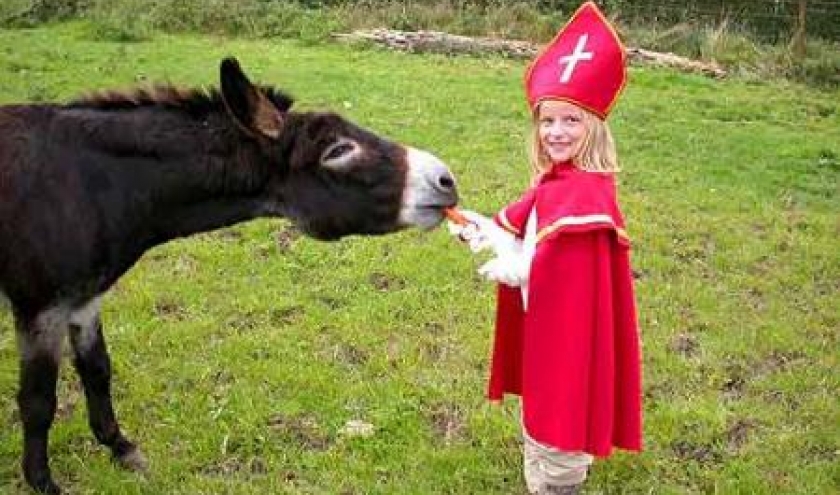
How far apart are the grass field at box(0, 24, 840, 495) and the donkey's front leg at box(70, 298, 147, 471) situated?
0.11 meters

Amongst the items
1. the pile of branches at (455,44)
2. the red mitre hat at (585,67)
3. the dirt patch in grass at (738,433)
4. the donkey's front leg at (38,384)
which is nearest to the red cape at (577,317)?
the red mitre hat at (585,67)

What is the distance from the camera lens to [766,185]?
942cm

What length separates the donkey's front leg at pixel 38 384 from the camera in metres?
4.03

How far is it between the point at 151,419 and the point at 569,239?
2539 mm

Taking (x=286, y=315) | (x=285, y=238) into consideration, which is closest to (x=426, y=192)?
(x=286, y=315)

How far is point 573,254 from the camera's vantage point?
353cm

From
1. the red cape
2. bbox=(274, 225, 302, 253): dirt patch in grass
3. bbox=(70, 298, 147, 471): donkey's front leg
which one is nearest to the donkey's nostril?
the red cape

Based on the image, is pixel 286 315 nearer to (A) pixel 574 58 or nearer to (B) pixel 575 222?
(B) pixel 575 222

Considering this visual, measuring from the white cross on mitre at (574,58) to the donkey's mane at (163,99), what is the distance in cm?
109

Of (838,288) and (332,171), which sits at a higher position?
(332,171)

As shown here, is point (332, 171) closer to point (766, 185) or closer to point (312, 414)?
point (312, 414)

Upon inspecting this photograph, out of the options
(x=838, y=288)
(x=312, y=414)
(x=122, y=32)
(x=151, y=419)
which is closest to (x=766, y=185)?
(x=838, y=288)

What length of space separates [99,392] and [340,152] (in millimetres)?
1758

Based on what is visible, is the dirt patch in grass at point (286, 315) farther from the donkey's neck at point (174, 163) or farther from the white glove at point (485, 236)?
the white glove at point (485, 236)
